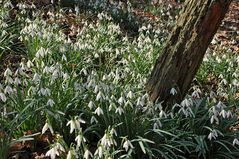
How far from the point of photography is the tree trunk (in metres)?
4.11

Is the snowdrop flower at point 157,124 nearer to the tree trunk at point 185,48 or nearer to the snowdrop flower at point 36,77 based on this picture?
the tree trunk at point 185,48

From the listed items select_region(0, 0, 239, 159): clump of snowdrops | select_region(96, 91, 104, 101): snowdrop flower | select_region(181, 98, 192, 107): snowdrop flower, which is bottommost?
select_region(0, 0, 239, 159): clump of snowdrops

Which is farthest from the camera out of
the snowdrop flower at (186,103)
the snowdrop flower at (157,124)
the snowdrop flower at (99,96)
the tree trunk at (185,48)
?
the tree trunk at (185,48)

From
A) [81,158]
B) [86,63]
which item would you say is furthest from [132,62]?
[81,158]

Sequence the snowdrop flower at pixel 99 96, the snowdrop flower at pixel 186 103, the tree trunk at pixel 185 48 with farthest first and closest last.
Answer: the tree trunk at pixel 185 48, the snowdrop flower at pixel 186 103, the snowdrop flower at pixel 99 96

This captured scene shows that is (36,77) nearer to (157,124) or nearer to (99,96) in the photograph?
(99,96)

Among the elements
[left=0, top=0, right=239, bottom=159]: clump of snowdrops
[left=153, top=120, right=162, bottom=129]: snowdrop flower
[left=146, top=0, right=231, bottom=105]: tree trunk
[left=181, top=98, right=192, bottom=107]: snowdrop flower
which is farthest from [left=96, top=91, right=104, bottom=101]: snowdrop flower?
[left=146, top=0, right=231, bottom=105]: tree trunk

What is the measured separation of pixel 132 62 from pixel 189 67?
57.0 inches

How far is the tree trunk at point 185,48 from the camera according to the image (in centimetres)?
411

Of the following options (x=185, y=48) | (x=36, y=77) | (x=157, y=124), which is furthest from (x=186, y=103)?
(x=36, y=77)

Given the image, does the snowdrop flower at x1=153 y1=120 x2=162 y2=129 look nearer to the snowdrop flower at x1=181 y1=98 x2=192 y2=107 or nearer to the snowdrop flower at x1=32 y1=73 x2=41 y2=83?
the snowdrop flower at x1=181 y1=98 x2=192 y2=107

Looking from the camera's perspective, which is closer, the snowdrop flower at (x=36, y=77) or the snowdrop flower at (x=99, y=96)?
the snowdrop flower at (x=99, y=96)

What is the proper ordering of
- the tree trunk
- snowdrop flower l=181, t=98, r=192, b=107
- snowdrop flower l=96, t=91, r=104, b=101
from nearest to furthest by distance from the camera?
snowdrop flower l=96, t=91, r=104, b=101
snowdrop flower l=181, t=98, r=192, b=107
the tree trunk

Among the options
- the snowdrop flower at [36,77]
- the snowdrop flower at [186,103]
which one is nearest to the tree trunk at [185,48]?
the snowdrop flower at [186,103]
